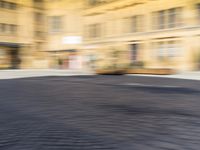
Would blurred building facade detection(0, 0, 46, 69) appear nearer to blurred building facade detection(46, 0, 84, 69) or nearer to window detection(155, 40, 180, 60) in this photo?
blurred building facade detection(46, 0, 84, 69)

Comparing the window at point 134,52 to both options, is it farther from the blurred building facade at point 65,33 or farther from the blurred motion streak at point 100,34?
the blurred building facade at point 65,33

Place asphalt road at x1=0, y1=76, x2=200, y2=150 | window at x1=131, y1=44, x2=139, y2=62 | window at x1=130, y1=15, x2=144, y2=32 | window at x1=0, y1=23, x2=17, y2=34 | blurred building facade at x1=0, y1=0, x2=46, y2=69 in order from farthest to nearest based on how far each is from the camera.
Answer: blurred building facade at x1=0, y1=0, x2=46, y2=69, window at x1=0, y1=23, x2=17, y2=34, window at x1=131, y1=44, x2=139, y2=62, window at x1=130, y1=15, x2=144, y2=32, asphalt road at x1=0, y1=76, x2=200, y2=150

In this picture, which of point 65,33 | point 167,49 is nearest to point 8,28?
point 65,33

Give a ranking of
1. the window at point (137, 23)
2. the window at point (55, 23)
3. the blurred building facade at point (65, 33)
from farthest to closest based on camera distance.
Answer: the window at point (55, 23) < the blurred building facade at point (65, 33) < the window at point (137, 23)

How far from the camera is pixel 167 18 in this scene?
26.0 metres

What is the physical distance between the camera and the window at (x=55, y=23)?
3650 centimetres

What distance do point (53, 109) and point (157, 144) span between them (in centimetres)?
332

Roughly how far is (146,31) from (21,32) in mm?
17116

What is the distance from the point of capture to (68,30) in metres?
35.8

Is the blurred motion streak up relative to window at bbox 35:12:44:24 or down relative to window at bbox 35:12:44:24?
down

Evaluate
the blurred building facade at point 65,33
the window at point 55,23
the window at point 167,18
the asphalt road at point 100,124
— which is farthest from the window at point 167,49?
the asphalt road at point 100,124

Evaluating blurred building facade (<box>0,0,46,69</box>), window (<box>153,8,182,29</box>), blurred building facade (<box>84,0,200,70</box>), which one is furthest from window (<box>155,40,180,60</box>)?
blurred building facade (<box>0,0,46,69</box>)

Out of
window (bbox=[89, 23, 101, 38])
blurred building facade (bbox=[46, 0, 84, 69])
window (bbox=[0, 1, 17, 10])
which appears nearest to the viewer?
window (bbox=[89, 23, 101, 38])

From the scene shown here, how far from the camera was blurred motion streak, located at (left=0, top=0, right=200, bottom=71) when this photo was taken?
81.8 ft
